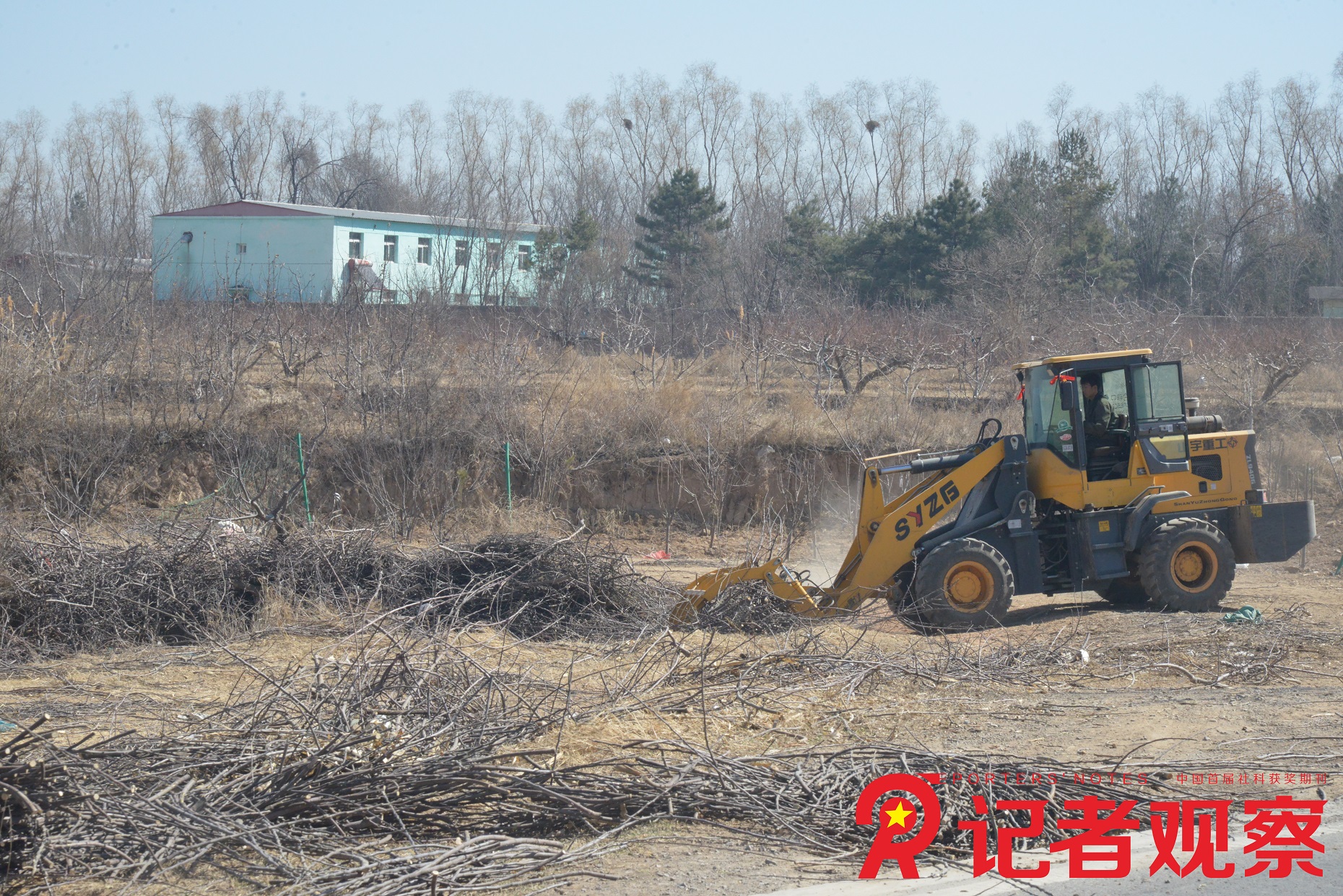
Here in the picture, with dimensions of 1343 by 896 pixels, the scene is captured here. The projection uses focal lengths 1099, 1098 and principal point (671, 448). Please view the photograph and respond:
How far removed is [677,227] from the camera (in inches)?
1746

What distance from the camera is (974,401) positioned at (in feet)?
73.5

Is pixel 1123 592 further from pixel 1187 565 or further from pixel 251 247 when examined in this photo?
pixel 251 247

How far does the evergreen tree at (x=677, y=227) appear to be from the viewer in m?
43.9

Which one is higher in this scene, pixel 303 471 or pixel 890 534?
pixel 303 471

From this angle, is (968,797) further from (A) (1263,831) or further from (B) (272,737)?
(B) (272,737)

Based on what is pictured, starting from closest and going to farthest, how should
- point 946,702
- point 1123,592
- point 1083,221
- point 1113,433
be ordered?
point 946,702 < point 1113,433 < point 1123,592 < point 1083,221

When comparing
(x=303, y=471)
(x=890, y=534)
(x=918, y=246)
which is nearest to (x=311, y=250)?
(x=918, y=246)

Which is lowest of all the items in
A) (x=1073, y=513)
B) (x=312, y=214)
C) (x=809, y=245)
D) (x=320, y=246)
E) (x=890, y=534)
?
(x=890, y=534)

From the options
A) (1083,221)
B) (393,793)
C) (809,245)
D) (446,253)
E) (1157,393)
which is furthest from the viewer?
(809,245)

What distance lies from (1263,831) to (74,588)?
8998mm

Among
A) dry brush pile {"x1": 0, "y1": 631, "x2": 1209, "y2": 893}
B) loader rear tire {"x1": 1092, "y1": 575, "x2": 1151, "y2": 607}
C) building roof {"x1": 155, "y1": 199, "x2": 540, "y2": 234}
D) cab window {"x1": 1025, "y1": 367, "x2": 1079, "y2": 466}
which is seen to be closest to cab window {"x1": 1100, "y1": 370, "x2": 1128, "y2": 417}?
cab window {"x1": 1025, "y1": 367, "x2": 1079, "y2": 466}

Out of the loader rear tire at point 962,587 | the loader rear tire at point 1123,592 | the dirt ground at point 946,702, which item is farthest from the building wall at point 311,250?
the dirt ground at point 946,702

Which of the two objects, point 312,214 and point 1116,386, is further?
point 312,214

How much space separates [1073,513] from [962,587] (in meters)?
1.51
